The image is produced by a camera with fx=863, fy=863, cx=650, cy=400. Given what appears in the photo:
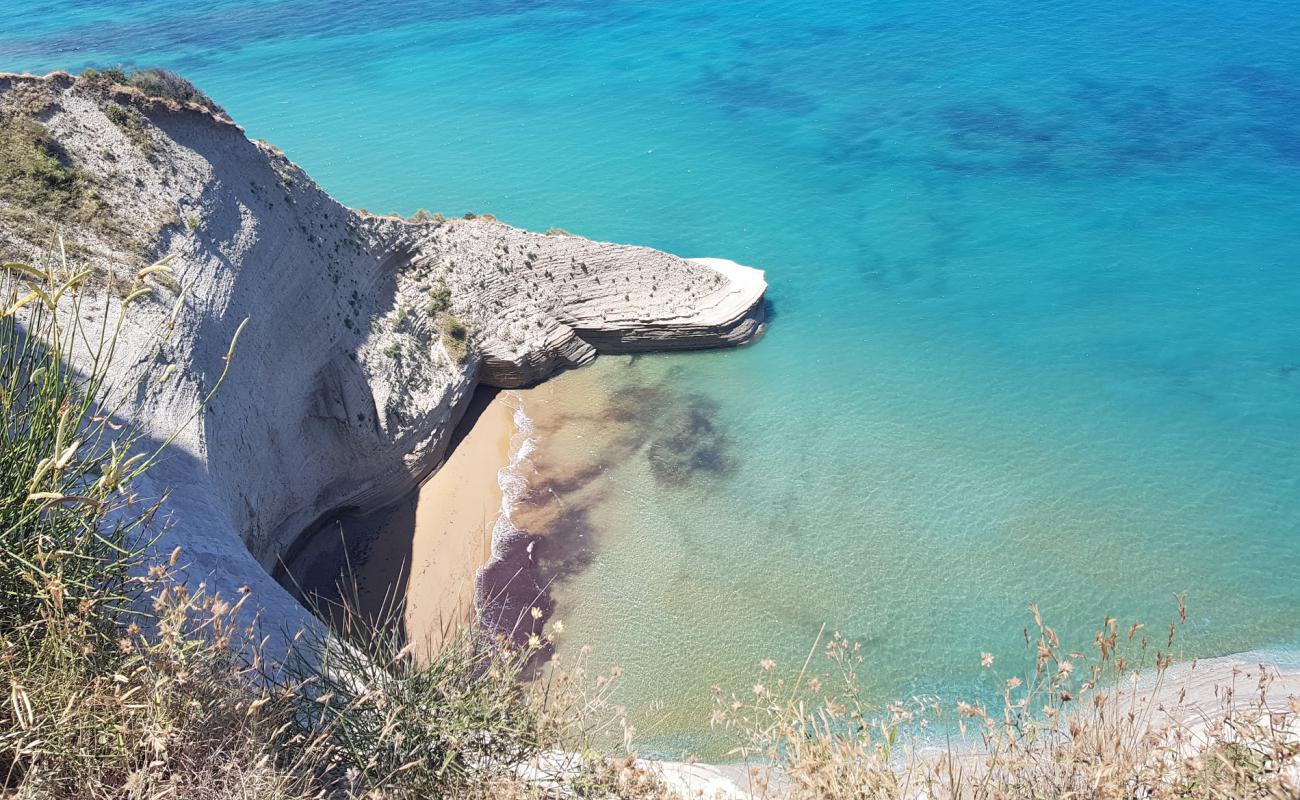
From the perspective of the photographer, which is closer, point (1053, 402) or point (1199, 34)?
point (1053, 402)

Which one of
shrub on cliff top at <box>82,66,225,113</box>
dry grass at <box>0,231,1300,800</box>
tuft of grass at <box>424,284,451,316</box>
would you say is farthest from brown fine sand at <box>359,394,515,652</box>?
shrub on cliff top at <box>82,66,225,113</box>

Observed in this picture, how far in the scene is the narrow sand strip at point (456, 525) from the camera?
17.9 metres

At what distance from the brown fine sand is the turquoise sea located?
226cm

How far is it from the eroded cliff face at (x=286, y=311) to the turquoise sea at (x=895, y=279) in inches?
98.2

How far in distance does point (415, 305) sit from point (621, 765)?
1716 centimetres

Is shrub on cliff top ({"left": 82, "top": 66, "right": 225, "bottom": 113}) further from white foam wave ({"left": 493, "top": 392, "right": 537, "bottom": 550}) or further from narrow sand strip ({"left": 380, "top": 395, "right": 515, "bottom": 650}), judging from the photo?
white foam wave ({"left": 493, "top": 392, "right": 537, "bottom": 550})

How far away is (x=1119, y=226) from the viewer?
98.7ft

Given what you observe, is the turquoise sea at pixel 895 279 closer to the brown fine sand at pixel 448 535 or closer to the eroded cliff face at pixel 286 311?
the brown fine sand at pixel 448 535

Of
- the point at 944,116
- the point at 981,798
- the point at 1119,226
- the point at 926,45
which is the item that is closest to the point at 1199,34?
the point at 926,45

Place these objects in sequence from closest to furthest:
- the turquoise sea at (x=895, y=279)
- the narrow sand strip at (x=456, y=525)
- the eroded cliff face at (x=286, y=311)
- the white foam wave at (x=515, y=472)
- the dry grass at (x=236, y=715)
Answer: the dry grass at (x=236, y=715)
the eroded cliff face at (x=286, y=311)
the turquoise sea at (x=895, y=279)
the narrow sand strip at (x=456, y=525)
the white foam wave at (x=515, y=472)

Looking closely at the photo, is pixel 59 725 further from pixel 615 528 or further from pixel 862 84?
pixel 862 84

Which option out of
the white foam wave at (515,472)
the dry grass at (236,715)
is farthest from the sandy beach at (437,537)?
the dry grass at (236,715)

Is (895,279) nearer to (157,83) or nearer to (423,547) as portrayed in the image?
(423,547)

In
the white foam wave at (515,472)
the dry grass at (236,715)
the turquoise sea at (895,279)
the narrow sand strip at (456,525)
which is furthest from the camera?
the white foam wave at (515,472)
